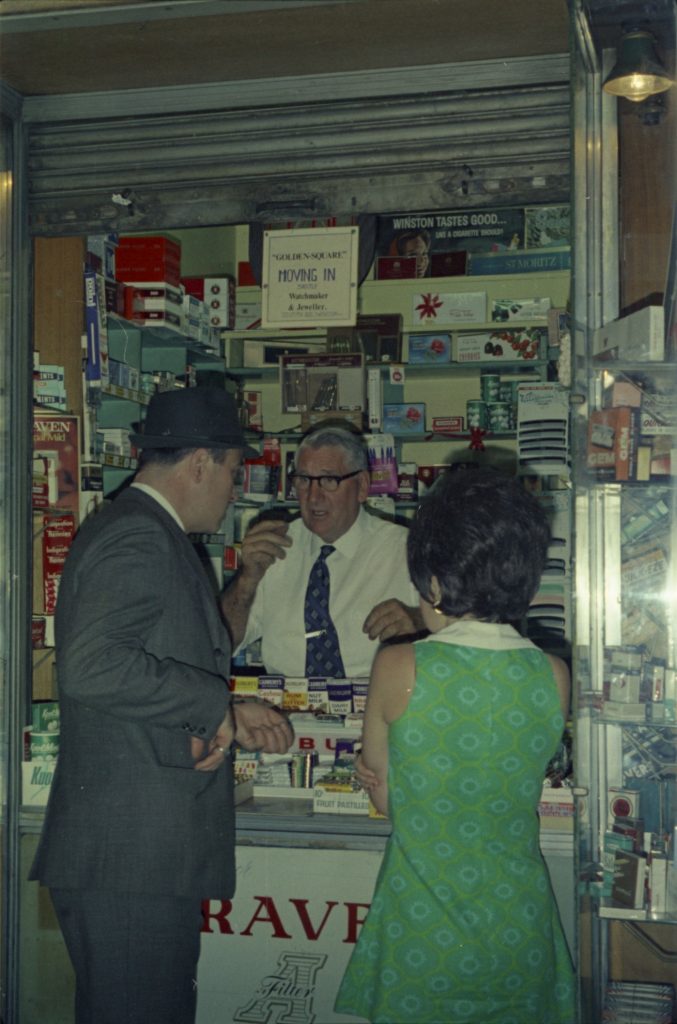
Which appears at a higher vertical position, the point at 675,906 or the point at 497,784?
the point at 497,784

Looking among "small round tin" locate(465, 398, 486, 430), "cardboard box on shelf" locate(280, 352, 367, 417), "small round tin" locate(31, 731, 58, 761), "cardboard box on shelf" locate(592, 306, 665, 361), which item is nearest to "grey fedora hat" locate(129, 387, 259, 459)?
"cardboard box on shelf" locate(592, 306, 665, 361)

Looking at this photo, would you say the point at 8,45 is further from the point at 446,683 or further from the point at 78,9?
the point at 446,683

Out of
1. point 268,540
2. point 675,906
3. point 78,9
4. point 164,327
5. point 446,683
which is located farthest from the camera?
point 164,327

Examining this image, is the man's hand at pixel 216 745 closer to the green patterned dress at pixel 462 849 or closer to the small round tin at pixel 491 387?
the green patterned dress at pixel 462 849

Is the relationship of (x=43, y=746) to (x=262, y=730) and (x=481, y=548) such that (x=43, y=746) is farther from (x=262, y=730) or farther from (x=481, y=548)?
(x=481, y=548)

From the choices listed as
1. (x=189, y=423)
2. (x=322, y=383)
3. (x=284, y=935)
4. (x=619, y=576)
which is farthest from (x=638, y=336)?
(x=322, y=383)

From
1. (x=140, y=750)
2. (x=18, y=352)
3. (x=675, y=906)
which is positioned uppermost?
(x=18, y=352)

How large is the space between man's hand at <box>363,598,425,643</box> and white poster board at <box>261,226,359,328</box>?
1001 mm

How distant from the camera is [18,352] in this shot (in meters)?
3.76

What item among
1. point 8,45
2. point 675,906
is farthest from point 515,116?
point 675,906

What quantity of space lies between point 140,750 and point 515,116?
2.11 metres

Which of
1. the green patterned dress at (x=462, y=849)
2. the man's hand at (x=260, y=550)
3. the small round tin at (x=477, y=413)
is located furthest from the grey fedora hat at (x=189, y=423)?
the small round tin at (x=477, y=413)

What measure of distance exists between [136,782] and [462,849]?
3.12 ft

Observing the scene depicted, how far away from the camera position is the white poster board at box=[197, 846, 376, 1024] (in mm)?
3432
